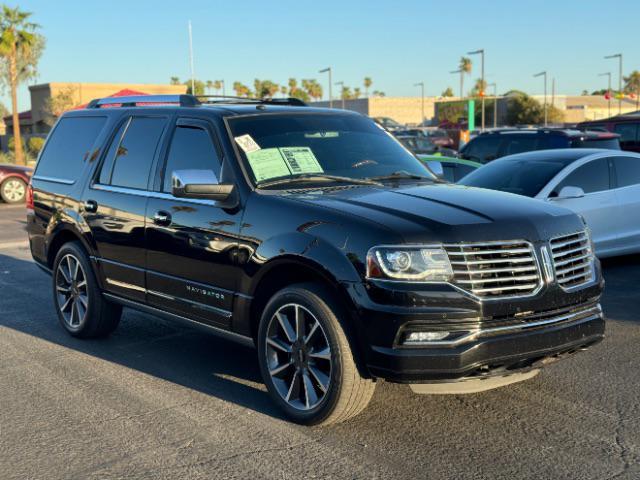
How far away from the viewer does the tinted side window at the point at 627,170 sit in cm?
966

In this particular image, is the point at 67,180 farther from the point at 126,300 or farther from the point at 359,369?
the point at 359,369

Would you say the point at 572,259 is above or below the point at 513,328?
above

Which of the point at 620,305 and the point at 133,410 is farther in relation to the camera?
the point at 620,305

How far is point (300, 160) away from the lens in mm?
5281

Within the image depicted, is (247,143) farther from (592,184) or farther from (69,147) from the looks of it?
(592,184)

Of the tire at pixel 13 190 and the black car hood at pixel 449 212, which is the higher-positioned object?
the black car hood at pixel 449 212

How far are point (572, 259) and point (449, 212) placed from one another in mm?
809

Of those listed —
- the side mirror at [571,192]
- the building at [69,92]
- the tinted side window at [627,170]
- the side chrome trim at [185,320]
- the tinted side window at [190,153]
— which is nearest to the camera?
the side chrome trim at [185,320]

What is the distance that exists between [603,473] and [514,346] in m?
0.75

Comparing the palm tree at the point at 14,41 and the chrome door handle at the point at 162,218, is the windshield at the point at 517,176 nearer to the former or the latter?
the chrome door handle at the point at 162,218

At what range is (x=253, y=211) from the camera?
4.82 metres

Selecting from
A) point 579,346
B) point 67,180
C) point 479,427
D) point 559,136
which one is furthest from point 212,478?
point 559,136

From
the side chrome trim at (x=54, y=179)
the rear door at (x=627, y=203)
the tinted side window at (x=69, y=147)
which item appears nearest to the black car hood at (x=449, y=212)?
the tinted side window at (x=69, y=147)

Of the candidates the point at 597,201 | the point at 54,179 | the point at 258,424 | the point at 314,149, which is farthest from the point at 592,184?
the point at 258,424
